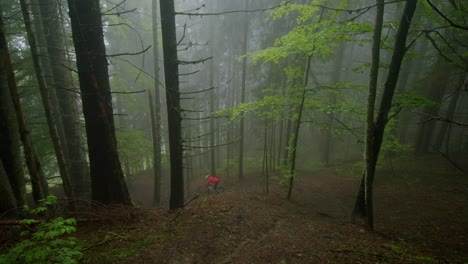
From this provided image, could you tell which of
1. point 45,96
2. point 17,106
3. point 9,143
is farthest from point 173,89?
point 9,143

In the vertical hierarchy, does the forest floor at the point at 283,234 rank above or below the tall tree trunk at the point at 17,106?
below

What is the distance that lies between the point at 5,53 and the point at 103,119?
2497mm

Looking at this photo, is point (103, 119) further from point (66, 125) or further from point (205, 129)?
point (205, 129)

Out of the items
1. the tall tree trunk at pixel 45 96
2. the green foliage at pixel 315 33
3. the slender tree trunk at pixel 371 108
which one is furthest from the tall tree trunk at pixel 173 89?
the slender tree trunk at pixel 371 108

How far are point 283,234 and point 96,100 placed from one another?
19.2 feet

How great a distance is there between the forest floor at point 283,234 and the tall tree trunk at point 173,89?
1134mm

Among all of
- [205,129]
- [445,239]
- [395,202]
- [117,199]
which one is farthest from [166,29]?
[205,129]

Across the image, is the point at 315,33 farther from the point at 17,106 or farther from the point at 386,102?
the point at 17,106

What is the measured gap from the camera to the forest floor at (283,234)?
15.0 ft

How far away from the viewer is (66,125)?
9.12 m

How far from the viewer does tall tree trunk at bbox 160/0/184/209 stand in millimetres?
5879

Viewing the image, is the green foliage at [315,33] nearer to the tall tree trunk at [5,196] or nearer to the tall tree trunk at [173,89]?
the tall tree trunk at [173,89]

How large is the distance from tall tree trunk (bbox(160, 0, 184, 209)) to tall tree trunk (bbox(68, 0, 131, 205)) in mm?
1428

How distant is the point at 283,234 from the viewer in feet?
20.0
